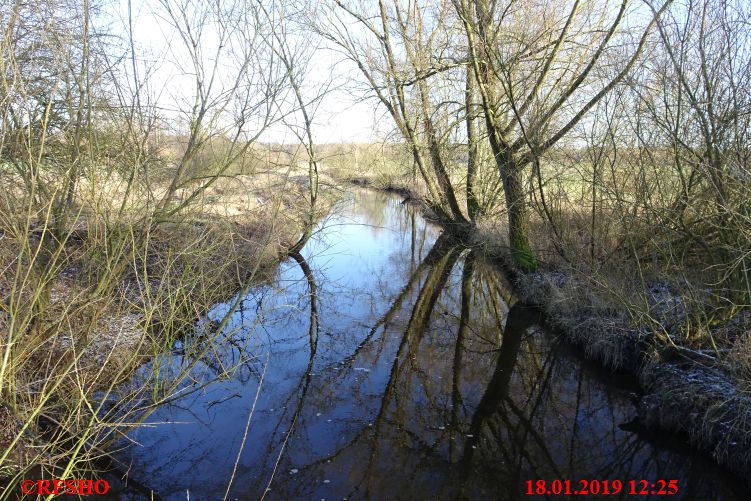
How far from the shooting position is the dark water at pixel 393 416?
4.88 m

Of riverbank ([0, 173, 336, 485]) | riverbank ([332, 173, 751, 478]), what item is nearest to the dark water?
riverbank ([332, 173, 751, 478])

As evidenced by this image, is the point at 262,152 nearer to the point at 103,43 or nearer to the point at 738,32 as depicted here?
the point at 103,43

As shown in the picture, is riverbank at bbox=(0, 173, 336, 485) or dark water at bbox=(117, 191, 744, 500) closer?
riverbank at bbox=(0, 173, 336, 485)

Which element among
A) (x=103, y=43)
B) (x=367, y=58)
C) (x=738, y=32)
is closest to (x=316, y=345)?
(x=103, y=43)

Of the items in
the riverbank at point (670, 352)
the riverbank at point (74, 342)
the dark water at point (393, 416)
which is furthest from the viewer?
the riverbank at point (670, 352)

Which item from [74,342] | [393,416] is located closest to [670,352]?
[393,416]

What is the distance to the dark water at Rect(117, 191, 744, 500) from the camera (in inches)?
192

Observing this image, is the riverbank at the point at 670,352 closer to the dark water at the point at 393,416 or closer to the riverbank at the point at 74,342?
the dark water at the point at 393,416

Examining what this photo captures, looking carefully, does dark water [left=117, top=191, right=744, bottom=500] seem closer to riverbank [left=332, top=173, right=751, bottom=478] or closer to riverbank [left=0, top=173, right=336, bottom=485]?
riverbank [left=332, top=173, right=751, bottom=478]

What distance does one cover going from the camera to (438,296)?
11305 mm

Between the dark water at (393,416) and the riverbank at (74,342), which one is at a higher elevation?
the riverbank at (74,342)

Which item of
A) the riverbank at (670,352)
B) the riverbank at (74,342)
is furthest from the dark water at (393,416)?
the riverbank at (74,342)

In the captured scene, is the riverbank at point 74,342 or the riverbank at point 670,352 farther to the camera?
the riverbank at point 670,352

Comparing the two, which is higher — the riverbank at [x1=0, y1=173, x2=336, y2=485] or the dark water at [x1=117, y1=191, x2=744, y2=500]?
the riverbank at [x1=0, y1=173, x2=336, y2=485]
